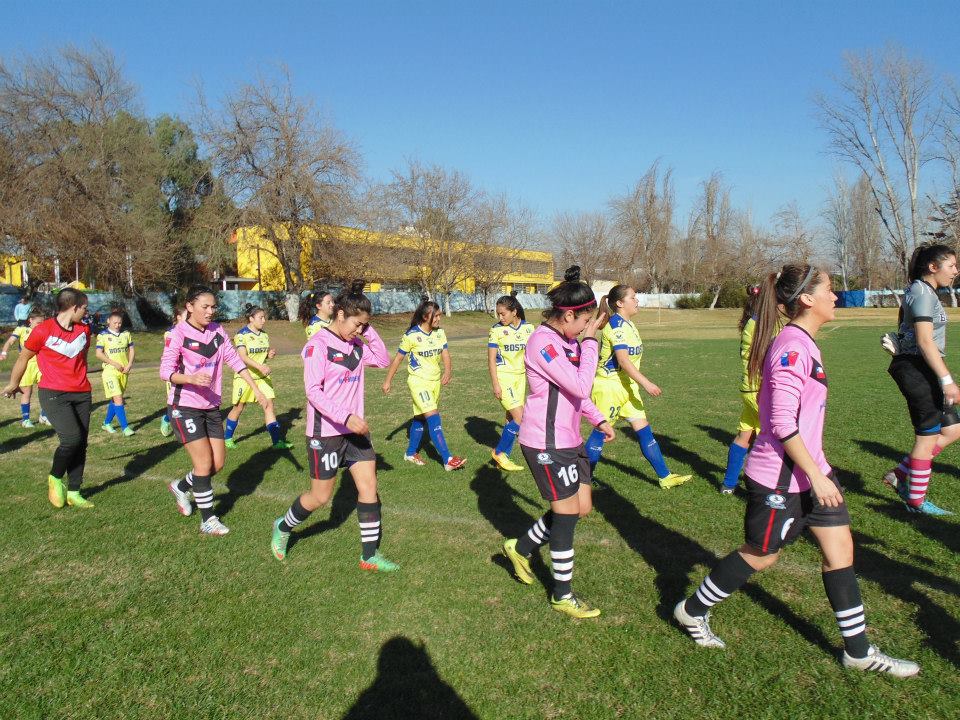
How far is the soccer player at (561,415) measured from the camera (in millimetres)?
3904

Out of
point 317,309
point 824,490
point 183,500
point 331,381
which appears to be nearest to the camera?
point 824,490

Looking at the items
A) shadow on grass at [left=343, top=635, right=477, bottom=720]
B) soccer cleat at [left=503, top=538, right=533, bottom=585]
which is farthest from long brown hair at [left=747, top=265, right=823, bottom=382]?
shadow on grass at [left=343, top=635, right=477, bottom=720]

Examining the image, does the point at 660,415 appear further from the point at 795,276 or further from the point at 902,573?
the point at 795,276

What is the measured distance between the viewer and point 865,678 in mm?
3266

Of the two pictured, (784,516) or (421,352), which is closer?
(784,516)

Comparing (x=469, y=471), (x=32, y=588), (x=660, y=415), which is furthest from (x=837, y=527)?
(x=660, y=415)

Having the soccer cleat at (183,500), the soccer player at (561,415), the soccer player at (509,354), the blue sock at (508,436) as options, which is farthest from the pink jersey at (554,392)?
the soccer cleat at (183,500)

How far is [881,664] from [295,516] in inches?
151

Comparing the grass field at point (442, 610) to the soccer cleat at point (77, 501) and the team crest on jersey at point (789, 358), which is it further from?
the team crest on jersey at point (789, 358)

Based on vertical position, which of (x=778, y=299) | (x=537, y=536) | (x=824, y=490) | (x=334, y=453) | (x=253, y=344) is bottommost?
(x=537, y=536)

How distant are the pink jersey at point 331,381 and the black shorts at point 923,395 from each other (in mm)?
4612

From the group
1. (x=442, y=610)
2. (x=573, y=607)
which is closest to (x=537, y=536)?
(x=573, y=607)

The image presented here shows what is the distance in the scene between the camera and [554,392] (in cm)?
395

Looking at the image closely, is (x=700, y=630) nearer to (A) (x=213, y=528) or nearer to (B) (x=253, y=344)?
(A) (x=213, y=528)
